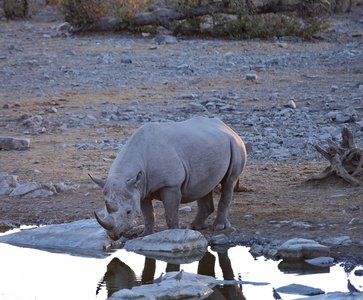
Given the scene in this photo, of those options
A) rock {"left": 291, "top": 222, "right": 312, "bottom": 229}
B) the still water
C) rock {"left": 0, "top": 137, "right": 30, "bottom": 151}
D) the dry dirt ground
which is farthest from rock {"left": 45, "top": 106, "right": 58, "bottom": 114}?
rock {"left": 291, "top": 222, "right": 312, "bottom": 229}

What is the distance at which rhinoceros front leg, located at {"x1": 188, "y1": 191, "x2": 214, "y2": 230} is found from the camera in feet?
23.8

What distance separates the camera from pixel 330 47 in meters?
19.5

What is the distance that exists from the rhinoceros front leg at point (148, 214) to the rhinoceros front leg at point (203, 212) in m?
0.57

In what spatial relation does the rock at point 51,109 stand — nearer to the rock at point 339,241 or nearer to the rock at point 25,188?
the rock at point 25,188

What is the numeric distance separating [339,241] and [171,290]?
6.79 ft

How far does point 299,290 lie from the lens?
17.5 feet

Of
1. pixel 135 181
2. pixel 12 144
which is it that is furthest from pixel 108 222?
pixel 12 144

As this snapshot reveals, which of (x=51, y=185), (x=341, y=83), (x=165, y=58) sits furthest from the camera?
(x=165, y=58)

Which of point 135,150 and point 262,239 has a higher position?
point 135,150

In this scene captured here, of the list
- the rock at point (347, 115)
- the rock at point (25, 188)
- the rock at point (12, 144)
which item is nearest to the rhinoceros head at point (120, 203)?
the rock at point (25, 188)

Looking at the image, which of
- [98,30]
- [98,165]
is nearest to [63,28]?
[98,30]

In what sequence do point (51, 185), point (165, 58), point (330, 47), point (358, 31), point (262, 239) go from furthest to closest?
point (358, 31), point (330, 47), point (165, 58), point (51, 185), point (262, 239)

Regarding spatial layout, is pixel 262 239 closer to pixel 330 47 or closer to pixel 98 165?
pixel 98 165

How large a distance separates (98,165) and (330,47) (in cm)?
1187
